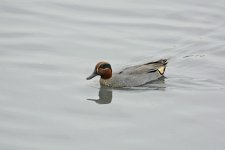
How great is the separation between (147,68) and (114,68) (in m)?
0.77

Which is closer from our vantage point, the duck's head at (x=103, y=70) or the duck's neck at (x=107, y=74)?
the duck's head at (x=103, y=70)

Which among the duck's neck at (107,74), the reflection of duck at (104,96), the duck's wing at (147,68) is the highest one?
the duck's wing at (147,68)

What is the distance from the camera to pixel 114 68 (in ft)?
47.3

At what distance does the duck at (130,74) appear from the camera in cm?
1348

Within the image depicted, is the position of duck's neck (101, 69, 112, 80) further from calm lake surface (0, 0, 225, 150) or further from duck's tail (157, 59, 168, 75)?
duck's tail (157, 59, 168, 75)

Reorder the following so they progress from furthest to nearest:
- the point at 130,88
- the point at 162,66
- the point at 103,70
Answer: the point at 162,66
the point at 130,88
the point at 103,70

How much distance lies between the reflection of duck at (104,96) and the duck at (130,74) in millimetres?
215

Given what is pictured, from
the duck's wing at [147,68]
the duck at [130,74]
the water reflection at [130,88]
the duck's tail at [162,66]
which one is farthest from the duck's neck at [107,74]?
the duck's tail at [162,66]

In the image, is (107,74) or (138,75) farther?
(138,75)

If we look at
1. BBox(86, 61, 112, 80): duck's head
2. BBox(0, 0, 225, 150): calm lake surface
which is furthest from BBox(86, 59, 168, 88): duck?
BBox(0, 0, 225, 150): calm lake surface

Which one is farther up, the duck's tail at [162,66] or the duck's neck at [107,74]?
the duck's tail at [162,66]

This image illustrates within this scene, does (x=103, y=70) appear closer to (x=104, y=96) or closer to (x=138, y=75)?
(x=104, y=96)

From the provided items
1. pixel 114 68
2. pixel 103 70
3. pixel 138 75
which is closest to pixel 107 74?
pixel 103 70

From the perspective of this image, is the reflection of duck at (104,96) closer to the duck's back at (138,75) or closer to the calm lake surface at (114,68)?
the calm lake surface at (114,68)
